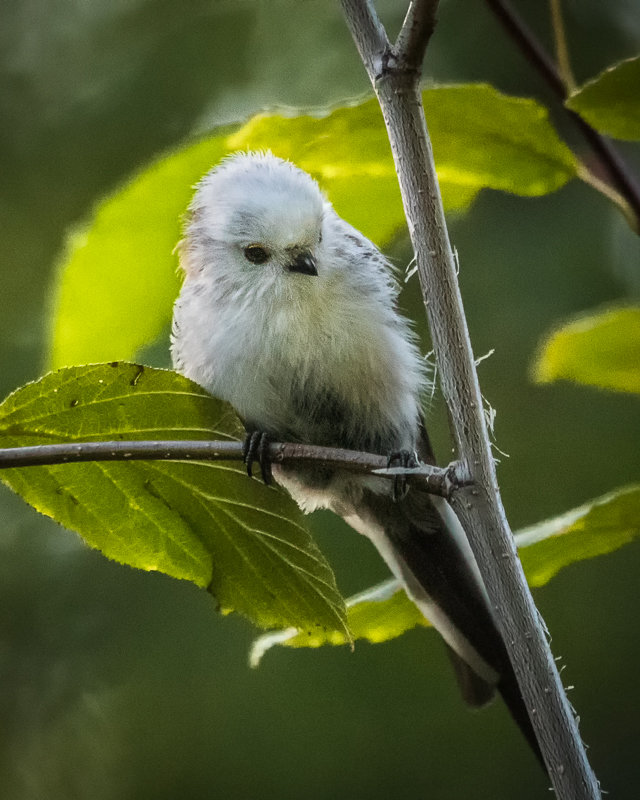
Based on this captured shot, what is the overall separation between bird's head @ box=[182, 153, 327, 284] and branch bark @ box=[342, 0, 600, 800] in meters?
0.57

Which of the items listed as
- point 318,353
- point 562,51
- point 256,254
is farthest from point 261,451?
point 562,51

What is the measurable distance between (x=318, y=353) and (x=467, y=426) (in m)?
0.61

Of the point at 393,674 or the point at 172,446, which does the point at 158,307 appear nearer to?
the point at 172,446

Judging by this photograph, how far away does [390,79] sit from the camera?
0.73m

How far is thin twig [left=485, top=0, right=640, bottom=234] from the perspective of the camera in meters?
0.84

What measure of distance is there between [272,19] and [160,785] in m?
2.48

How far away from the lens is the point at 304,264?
4.31 feet

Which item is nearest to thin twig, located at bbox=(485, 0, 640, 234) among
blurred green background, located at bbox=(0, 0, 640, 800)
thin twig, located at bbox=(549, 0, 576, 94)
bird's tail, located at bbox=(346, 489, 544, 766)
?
thin twig, located at bbox=(549, 0, 576, 94)

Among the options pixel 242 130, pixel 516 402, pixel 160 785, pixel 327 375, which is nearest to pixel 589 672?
pixel 516 402

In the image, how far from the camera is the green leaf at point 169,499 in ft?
2.84

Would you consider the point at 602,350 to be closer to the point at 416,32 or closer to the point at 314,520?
the point at 416,32

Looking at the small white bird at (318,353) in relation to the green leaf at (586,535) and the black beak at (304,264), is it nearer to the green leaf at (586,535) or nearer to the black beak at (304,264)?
the black beak at (304,264)

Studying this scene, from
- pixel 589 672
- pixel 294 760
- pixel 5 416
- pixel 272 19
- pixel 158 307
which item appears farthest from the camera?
pixel 272 19

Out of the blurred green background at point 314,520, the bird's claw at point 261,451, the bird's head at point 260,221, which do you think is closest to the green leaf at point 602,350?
the bird's claw at point 261,451
